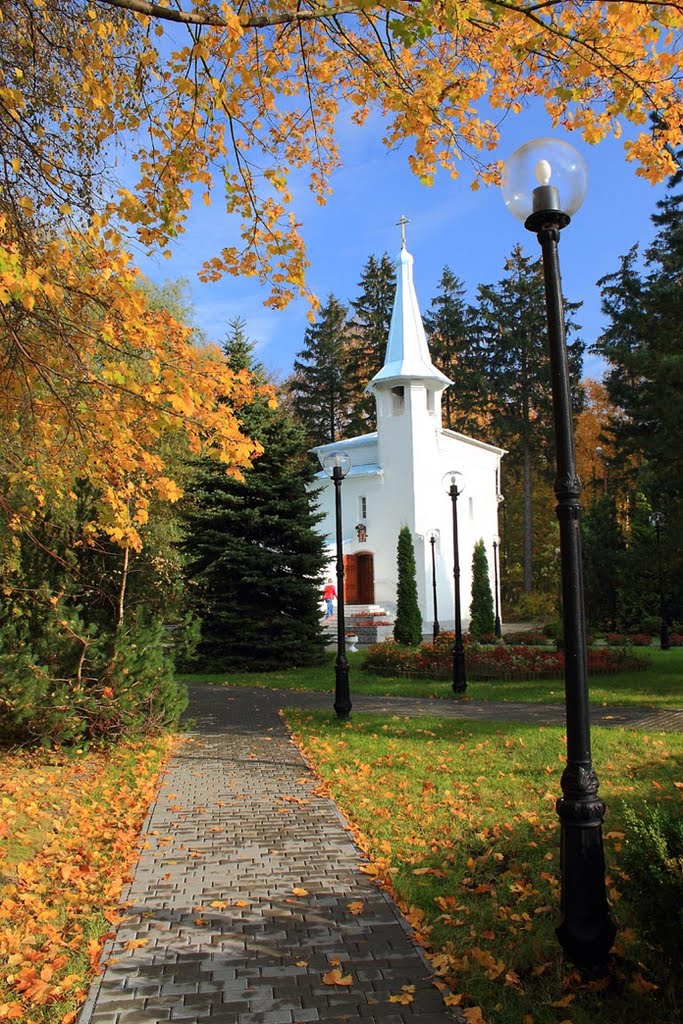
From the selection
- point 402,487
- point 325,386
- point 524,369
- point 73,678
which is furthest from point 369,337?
point 73,678

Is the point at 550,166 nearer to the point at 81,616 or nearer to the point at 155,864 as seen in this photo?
the point at 155,864

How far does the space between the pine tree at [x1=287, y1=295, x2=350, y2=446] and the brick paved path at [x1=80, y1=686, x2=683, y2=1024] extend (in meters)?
43.4

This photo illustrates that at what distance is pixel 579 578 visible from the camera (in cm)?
395

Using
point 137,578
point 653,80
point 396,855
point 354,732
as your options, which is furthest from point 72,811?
point 653,80

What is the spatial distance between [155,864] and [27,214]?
614cm

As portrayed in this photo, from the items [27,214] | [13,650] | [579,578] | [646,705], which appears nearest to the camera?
[579,578]

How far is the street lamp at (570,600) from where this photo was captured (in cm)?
370

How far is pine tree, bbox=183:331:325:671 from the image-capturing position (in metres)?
21.0

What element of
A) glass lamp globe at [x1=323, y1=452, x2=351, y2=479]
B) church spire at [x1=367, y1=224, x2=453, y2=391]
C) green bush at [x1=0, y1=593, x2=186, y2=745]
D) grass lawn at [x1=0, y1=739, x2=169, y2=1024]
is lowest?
grass lawn at [x1=0, y1=739, x2=169, y2=1024]

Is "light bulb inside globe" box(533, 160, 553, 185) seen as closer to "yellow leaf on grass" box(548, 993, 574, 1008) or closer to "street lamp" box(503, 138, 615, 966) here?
"street lamp" box(503, 138, 615, 966)

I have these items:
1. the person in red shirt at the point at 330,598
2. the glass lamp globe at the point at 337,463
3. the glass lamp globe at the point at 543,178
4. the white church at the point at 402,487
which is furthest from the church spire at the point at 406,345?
the glass lamp globe at the point at 543,178

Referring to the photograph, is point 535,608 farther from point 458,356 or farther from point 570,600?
point 570,600

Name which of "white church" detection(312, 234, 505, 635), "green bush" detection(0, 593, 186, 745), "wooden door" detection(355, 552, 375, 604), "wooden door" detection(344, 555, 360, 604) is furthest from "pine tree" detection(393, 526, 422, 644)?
"green bush" detection(0, 593, 186, 745)

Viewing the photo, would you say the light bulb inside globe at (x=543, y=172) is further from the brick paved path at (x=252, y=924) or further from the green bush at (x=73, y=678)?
the green bush at (x=73, y=678)
